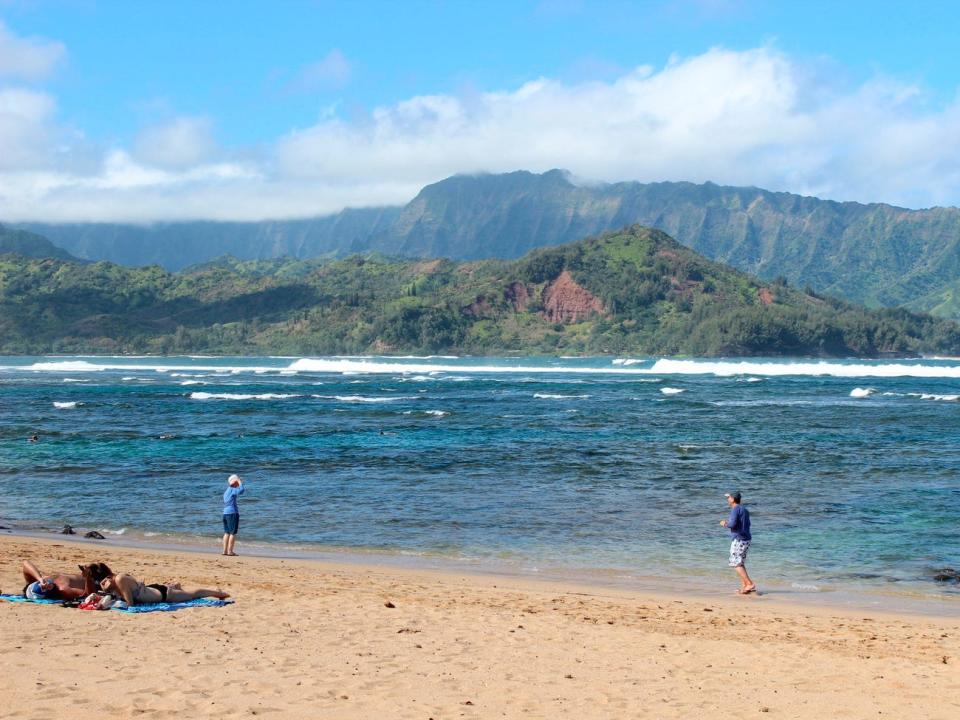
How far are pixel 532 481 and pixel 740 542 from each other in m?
13.1

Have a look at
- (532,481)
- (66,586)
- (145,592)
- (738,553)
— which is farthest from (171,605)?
(532,481)

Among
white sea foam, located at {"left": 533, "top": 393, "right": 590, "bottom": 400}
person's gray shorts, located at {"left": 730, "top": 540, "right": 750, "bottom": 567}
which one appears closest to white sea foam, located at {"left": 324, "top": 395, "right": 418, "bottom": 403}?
white sea foam, located at {"left": 533, "top": 393, "right": 590, "bottom": 400}

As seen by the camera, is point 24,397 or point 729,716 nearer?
point 729,716

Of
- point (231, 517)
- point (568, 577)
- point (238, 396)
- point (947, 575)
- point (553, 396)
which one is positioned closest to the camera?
point (947, 575)

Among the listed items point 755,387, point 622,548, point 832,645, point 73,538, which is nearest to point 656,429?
point 622,548

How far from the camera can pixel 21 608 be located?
12.4m

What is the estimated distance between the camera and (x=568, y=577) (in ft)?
55.7

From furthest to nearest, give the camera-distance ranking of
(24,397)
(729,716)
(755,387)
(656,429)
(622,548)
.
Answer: (755,387)
(24,397)
(656,429)
(622,548)
(729,716)

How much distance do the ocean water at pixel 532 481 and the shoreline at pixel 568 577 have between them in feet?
0.83

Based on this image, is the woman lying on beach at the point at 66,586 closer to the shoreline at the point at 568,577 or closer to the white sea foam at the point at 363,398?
the shoreline at the point at 568,577

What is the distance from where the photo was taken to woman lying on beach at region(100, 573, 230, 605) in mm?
12742

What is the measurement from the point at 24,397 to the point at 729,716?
71892 millimetres

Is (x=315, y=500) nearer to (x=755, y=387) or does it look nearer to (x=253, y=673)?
(x=253, y=673)

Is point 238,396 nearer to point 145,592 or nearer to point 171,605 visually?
point 145,592
